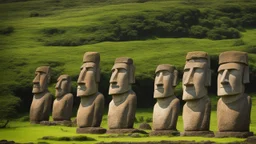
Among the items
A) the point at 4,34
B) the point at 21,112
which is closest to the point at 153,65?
the point at 21,112

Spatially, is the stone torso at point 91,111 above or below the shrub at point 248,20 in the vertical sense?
below

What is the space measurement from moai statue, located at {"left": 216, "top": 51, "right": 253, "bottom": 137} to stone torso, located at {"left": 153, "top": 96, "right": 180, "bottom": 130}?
2.80m

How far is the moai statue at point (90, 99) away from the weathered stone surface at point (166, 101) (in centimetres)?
350

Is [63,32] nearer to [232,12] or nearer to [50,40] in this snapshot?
[50,40]

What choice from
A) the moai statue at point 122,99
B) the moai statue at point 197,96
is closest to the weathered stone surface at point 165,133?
the moai statue at point 197,96

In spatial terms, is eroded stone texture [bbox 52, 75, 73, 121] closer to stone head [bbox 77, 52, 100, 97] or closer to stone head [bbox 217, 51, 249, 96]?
stone head [bbox 77, 52, 100, 97]

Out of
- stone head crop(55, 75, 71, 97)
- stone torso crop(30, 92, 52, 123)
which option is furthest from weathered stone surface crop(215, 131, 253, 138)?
stone torso crop(30, 92, 52, 123)

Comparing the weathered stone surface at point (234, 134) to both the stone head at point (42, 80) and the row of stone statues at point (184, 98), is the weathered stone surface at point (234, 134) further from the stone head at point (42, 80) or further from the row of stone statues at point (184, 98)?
the stone head at point (42, 80)

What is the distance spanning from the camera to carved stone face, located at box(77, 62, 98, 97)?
3281cm

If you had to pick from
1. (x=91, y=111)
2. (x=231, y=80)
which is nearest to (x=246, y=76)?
(x=231, y=80)

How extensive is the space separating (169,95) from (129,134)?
2685 mm

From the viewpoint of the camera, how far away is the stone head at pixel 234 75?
27250 mm

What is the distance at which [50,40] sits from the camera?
231 ft

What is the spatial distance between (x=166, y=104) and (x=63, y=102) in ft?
33.7
